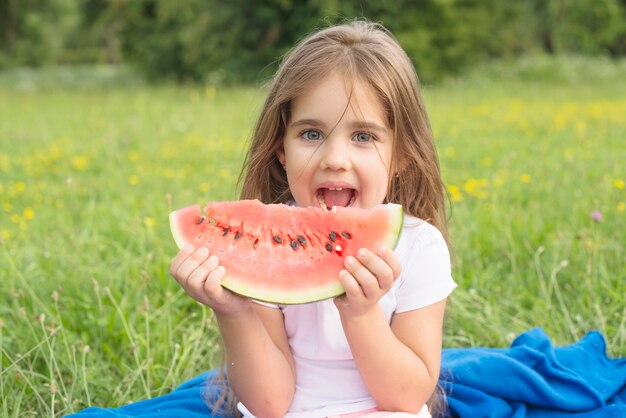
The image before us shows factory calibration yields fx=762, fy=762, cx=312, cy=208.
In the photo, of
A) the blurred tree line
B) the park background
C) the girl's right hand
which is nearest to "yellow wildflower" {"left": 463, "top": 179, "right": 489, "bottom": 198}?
the park background

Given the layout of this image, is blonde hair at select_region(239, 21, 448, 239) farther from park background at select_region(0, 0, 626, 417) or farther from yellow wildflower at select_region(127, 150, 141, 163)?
yellow wildflower at select_region(127, 150, 141, 163)

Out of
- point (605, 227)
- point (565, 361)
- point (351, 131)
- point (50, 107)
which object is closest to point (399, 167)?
point (351, 131)

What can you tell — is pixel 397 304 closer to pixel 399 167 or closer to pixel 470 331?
pixel 399 167

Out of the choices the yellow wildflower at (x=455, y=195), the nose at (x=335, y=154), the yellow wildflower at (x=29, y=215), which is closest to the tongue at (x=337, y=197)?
the nose at (x=335, y=154)

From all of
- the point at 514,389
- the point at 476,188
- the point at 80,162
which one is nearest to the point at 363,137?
the point at 514,389

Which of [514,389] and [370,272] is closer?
[370,272]

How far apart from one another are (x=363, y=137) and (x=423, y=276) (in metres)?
0.39

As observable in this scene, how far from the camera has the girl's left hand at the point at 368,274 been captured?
160cm

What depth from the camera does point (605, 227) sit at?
3.68m

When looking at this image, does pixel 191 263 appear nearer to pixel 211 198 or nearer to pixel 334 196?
pixel 334 196

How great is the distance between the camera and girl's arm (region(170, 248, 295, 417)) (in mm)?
1627

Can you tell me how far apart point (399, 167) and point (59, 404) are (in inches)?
52.6

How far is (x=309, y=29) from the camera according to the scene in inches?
578

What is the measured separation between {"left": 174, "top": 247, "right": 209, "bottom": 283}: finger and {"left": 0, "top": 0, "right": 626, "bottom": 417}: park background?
626 mm
